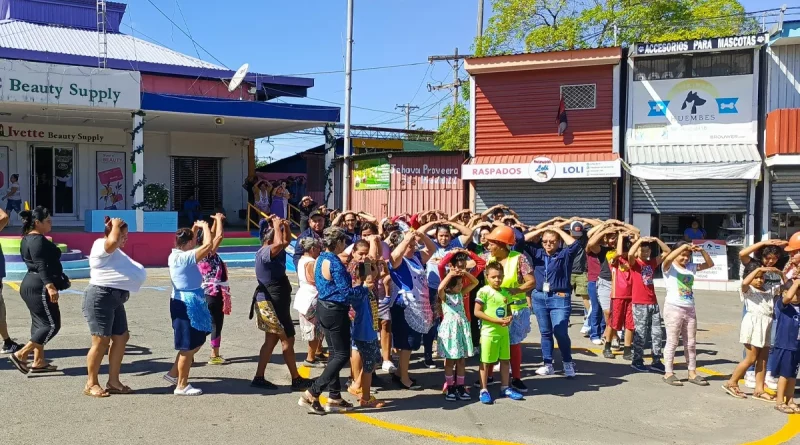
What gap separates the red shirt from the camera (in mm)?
7863

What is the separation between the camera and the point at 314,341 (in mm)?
7797

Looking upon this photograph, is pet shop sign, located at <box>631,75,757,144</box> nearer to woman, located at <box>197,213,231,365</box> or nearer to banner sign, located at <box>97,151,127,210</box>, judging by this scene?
woman, located at <box>197,213,231,365</box>

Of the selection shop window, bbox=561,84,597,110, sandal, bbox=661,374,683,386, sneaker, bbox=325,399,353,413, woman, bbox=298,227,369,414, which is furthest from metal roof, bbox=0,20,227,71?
sandal, bbox=661,374,683,386

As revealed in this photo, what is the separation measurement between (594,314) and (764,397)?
2858 millimetres

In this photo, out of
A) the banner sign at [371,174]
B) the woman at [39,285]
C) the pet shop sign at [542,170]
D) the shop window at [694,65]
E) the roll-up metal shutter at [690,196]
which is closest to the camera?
the woman at [39,285]

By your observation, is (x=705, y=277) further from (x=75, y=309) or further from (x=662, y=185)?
(x=75, y=309)

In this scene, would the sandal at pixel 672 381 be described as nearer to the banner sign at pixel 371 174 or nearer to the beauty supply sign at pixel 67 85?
the beauty supply sign at pixel 67 85

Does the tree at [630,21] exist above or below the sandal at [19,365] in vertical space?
above

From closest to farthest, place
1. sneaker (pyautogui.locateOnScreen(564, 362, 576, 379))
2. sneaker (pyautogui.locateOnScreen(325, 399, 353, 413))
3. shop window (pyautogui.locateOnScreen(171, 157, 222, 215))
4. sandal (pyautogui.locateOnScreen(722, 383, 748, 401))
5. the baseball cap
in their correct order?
sneaker (pyautogui.locateOnScreen(325, 399, 353, 413))
sandal (pyautogui.locateOnScreen(722, 383, 748, 401))
sneaker (pyautogui.locateOnScreen(564, 362, 576, 379))
the baseball cap
shop window (pyautogui.locateOnScreen(171, 157, 222, 215))

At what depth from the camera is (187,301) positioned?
639 cm

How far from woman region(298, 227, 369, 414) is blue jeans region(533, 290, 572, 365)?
234 cm

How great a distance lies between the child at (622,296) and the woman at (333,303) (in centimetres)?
368

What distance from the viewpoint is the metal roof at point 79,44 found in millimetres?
21203

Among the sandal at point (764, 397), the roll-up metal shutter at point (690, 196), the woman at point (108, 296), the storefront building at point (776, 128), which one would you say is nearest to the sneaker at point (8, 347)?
the woman at point (108, 296)
